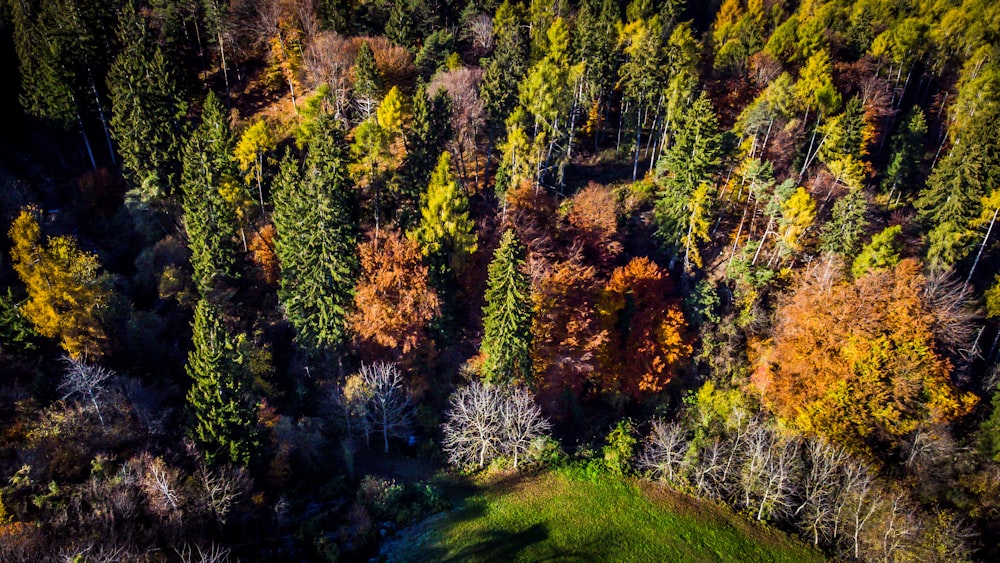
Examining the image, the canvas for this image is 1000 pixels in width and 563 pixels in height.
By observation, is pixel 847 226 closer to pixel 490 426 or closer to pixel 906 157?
pixel 906 157

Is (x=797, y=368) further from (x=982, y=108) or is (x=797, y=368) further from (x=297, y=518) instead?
(x=982, y=108)

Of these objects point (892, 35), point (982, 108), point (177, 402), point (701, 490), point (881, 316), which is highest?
point (892, 35)

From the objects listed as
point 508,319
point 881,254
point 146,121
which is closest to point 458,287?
point 508,319

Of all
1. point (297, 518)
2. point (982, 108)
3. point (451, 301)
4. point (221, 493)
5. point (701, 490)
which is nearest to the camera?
point (221, 493)

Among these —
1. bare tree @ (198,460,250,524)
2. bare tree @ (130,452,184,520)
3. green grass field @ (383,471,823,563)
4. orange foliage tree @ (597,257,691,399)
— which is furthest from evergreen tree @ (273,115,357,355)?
orange foliage tree @ (597,257,691,399)

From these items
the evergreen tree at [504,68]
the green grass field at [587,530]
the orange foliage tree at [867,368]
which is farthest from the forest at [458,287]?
the green grass field at [587,530]

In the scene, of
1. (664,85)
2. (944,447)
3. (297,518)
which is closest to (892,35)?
(664,85)
